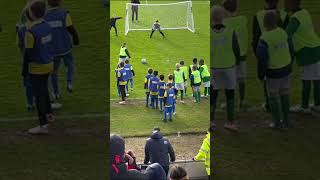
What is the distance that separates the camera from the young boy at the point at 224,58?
3.82m

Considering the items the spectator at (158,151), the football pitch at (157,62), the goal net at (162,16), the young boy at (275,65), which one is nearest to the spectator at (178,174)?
the young boy at (275,65)

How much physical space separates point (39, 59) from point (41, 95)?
0.29 meters

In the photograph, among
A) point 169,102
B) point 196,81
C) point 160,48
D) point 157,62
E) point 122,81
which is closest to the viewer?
point 169,102

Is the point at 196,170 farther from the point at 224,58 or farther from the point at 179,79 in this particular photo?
the point at 179,79

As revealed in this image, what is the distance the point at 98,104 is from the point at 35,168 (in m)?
0.67

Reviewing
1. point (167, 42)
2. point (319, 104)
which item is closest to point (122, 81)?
point (167, 42)

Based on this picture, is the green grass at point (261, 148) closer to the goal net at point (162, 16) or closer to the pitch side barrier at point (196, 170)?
the pitch side barrier at point (196, 170)

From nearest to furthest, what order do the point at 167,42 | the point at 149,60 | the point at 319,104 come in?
the point at 319,104 → the point at 149,60 → the point at 167,42

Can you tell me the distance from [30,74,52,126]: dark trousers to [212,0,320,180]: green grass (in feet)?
4.32

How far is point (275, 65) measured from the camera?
403 cm

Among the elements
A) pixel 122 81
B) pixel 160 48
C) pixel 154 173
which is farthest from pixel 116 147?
pixel 160 48

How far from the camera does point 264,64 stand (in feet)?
13.1

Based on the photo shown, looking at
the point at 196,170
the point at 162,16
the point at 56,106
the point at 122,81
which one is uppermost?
the point at 162,16

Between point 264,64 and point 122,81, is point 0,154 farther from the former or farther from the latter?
point 122,81
